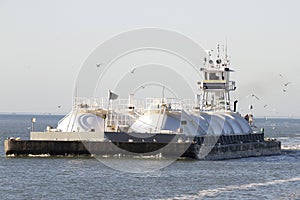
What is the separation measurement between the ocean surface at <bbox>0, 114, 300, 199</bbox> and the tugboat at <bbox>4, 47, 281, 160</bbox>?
4.13ft

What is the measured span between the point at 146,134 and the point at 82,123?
6598 millimetres

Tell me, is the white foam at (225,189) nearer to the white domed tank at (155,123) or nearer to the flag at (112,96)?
the white domed tank at (155,123)

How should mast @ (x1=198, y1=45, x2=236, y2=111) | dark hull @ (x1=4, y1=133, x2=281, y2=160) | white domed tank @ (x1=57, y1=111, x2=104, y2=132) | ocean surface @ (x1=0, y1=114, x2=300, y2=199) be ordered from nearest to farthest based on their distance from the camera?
ocean surface @ (x1=0, y1=114, x2=300, y2=199) < dark hull @ (x1=4, y1=133, x2=281, y2=160) < white domed tank @ (x1=57, y1=111, x2=104, y2=132) < mast @ (x1=198, y1=45, x2=236, y2=111)

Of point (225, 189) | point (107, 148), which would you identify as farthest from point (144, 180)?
point (107, 148)

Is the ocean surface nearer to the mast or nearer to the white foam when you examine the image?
the white foam

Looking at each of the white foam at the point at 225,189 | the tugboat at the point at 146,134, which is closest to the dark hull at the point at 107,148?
the tugboat at the point at 146,134

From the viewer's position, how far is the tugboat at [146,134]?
69.4 metres

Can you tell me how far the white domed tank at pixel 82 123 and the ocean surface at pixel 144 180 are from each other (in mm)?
5834

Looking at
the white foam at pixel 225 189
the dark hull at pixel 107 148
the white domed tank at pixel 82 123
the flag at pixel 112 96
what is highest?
the flag at pixel 112 96

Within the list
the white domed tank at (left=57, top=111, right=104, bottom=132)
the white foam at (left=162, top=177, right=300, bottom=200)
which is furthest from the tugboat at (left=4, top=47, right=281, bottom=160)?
the white foam at (left=162, top=177, right=300, bottom=200)

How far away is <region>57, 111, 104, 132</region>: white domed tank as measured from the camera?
7469 cm

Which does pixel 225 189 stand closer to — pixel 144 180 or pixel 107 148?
pixel 144 180

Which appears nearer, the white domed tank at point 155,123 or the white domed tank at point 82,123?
the white domed tank at point 155,123

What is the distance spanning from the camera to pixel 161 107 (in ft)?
251
